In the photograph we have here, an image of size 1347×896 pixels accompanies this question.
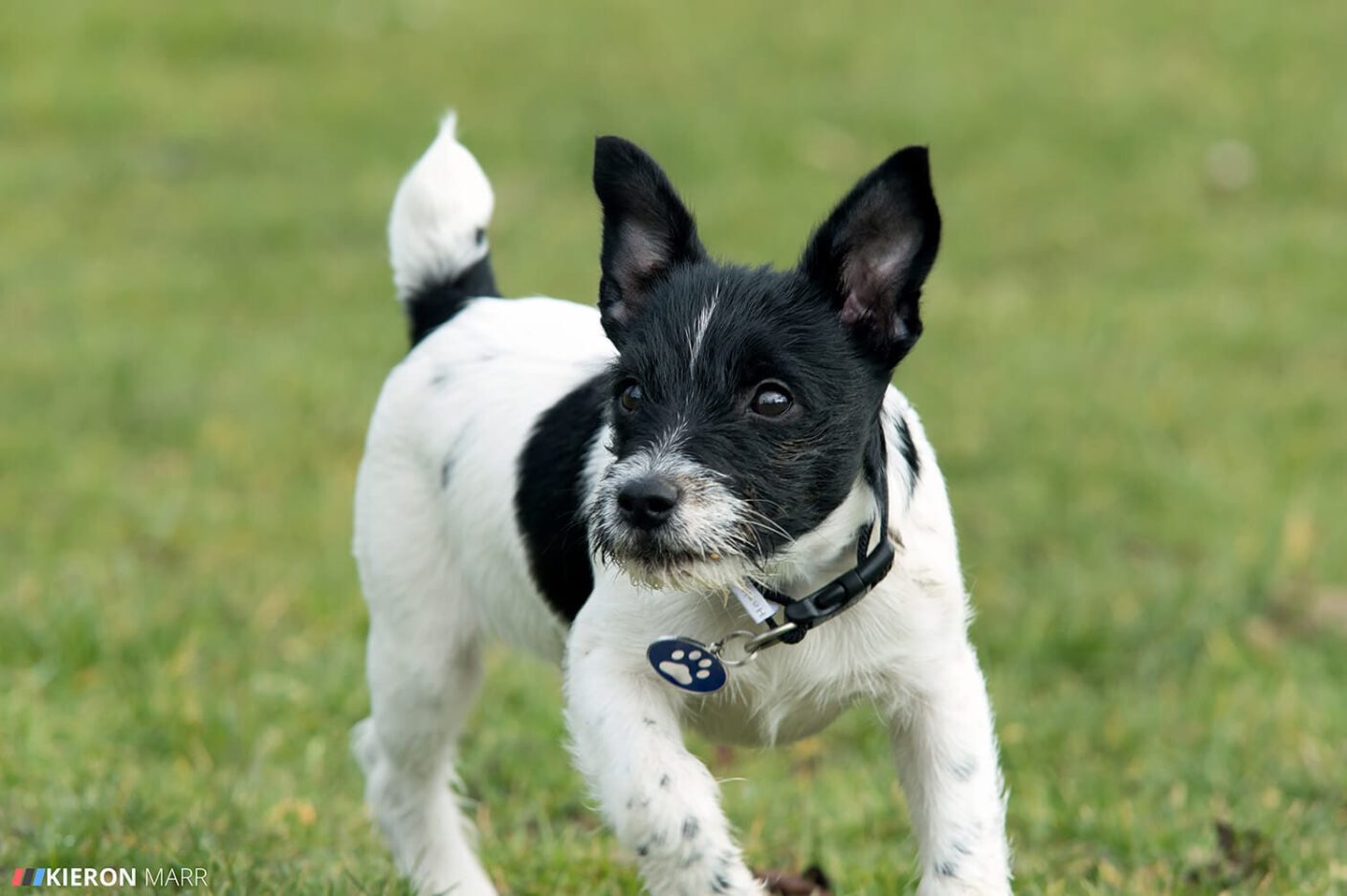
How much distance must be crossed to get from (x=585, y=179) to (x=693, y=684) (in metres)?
9.64

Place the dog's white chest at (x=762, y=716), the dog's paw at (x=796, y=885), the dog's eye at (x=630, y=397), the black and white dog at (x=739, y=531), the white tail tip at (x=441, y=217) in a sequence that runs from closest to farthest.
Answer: the black and white dog at (x=739, y=531)
the dog's eye at (x=630, y=397)
the dog's white chest at (x=762, y=716)
the dog's paw at (x=796, y=885)
the white tail tip at (x=441, y=217)

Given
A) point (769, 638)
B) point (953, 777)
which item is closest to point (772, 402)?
point (769, 638)

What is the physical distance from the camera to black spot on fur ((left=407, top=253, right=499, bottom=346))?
15.5 ft

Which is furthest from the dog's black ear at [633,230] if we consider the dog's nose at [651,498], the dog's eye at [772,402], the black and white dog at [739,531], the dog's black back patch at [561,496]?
the dog's nose at [651,498]

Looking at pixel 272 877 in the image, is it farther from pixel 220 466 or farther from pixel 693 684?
pixel 220 466

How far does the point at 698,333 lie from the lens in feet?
11.0

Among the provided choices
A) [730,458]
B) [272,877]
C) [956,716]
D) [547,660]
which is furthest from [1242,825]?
[272,877]

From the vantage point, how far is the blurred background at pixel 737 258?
195 inches

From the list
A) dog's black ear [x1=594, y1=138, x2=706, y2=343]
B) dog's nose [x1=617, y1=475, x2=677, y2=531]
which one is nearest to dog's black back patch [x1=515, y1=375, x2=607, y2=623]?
dog's black ear [x1=594, y1=138, x2=706, y2=343]

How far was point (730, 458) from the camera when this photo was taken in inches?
128

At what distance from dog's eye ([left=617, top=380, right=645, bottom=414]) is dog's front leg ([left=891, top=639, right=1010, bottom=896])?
2.61 ft

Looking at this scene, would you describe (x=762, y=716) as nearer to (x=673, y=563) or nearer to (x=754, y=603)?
(x=754, y=603)

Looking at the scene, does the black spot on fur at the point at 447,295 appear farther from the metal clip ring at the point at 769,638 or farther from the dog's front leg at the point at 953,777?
the dog's front leg at the point at 953,777

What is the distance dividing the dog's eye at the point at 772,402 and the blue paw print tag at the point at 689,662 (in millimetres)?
477
